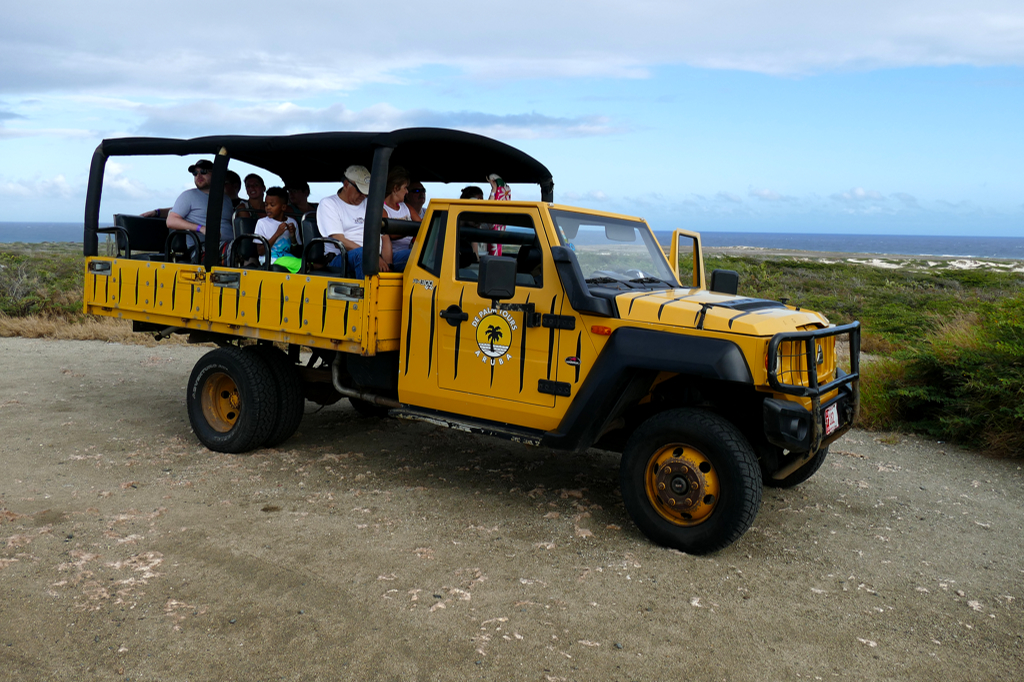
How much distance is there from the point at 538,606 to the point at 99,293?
513 centimetres

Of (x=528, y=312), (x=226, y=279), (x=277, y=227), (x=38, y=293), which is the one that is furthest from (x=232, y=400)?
(x=38, y=293)

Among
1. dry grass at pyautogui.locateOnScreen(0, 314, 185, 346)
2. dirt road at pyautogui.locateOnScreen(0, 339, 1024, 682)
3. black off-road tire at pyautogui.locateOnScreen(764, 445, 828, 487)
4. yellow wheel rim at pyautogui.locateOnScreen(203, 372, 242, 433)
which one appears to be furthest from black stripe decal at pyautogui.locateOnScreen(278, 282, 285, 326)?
dry grass at pyautogui.locateOnScreen(0, 314, 185, 346)

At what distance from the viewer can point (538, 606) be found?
393 cm

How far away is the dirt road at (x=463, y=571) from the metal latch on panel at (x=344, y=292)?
4.32 ft

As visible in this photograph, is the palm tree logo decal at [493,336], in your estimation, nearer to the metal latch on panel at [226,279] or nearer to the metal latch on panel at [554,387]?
the metal latch on panel at [554,387]

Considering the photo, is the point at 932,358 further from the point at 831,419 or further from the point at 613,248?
the point at 613,248

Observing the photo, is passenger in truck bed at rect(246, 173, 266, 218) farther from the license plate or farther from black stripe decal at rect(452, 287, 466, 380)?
the license plate

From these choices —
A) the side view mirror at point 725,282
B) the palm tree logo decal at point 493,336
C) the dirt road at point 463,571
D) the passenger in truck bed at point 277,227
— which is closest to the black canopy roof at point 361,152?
the passenger in truck bed at point 277,227

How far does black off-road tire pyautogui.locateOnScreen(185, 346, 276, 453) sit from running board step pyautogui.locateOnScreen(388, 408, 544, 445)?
1285mm

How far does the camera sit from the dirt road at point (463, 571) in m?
3.45

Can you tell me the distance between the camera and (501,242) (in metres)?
5.48

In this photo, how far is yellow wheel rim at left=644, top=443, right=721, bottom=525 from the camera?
15.0 feet

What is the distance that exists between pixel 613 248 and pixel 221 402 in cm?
348

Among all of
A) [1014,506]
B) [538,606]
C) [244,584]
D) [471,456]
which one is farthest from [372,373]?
[1014,506]
